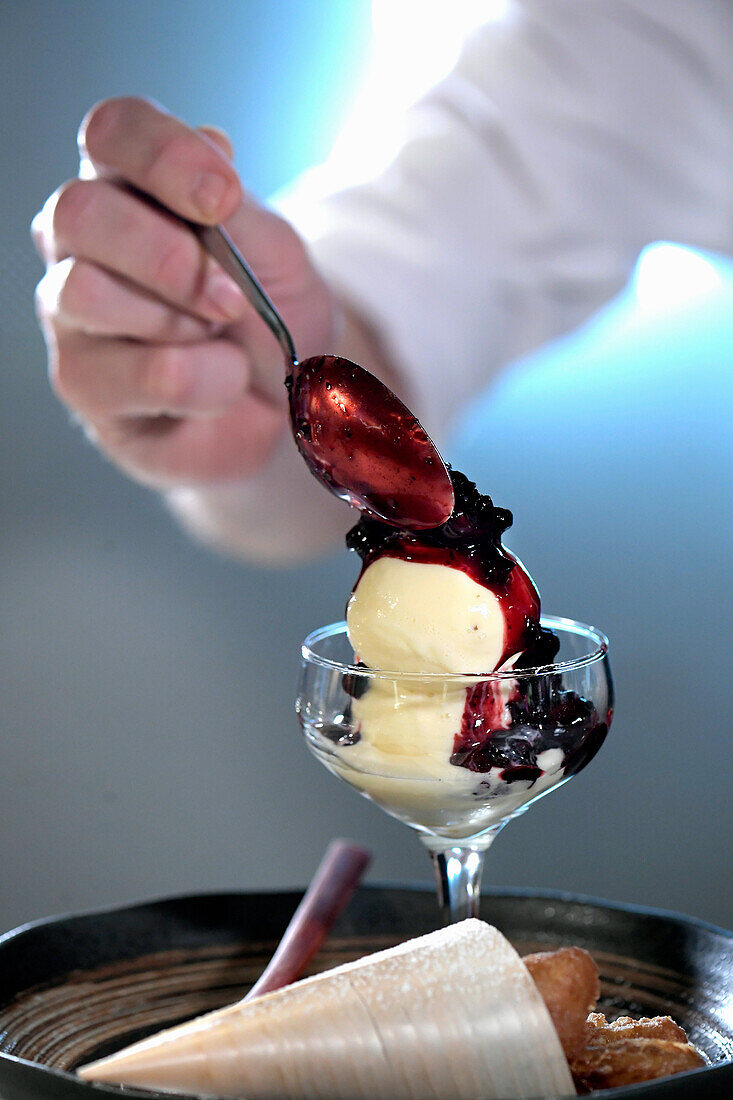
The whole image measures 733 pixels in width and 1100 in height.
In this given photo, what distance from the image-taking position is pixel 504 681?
365 mm

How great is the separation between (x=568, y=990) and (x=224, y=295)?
35cm

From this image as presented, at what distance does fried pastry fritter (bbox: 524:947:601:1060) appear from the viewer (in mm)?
314

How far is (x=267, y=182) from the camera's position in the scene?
148cm

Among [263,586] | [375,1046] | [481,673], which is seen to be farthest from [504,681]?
[263,586]

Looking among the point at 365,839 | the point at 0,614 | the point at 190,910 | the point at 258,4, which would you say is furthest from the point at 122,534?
the point at 190,910

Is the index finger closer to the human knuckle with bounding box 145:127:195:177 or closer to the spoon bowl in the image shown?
the human knuckle with bounding box 145:127:195:177

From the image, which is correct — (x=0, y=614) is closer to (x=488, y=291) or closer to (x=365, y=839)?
(x=365, y=839)

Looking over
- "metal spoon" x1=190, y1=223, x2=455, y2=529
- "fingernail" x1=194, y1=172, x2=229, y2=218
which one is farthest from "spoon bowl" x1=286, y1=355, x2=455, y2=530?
"fingernail" x1=194, y1=172, x2=229, y2=218

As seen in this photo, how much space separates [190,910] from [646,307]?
129cm

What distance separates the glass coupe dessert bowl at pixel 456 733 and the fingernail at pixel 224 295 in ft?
0.65

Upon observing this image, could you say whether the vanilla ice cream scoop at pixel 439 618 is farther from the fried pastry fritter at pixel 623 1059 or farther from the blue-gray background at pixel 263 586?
the blue-gray background at pixel 263 586

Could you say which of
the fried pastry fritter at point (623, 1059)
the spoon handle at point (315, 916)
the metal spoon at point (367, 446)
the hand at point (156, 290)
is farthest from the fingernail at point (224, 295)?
the fried pastry fritter at point (623, 1059)

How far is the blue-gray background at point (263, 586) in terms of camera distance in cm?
78

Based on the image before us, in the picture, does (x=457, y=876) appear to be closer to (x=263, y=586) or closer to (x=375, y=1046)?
(x=375, y=1046)
